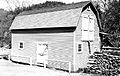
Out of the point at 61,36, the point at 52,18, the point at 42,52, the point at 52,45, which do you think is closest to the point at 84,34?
the point at 61,36

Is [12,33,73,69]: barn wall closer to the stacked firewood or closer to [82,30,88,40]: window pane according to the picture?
[82,30,88,40]: window pane

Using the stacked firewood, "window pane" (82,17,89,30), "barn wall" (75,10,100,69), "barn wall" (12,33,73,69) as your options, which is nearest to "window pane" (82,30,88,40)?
"window pane" (82,17,89,30)

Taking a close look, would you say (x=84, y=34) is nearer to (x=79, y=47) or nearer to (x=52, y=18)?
(x=79, y=47)

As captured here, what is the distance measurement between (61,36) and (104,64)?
16.7 ft

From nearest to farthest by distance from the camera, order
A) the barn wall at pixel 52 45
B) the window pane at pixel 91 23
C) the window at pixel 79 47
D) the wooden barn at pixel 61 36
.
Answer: the wooden barn at pixel 61 36
the barn wall at pixel 52 45
the window at pixel 79 47
the window pane at pixel 91 23

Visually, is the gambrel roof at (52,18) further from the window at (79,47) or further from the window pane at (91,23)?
the window at (79,47)

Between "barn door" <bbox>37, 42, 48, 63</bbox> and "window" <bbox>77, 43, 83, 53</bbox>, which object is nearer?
"window" <bbox>77, 43, 83, 53</bbox>

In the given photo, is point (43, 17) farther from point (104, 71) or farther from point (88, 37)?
point (104, 71)

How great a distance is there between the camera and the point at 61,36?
67.2 feet

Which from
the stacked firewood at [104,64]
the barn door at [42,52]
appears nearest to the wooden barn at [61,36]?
the barn door at [42,52]

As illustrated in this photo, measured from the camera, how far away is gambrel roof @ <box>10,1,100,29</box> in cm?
1994

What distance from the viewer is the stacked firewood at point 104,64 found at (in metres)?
18.5

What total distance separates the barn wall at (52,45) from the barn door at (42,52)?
1.50ft

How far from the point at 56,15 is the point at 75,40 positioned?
13.7ft
